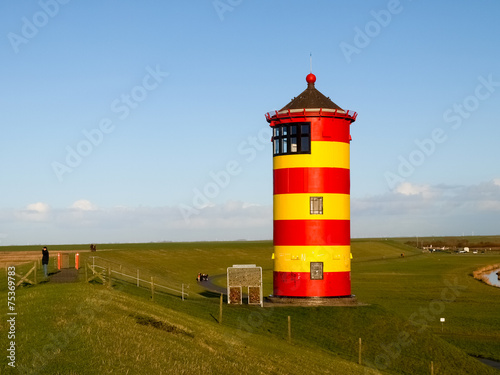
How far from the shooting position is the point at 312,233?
Result: 151 ft

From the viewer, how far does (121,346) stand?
78.7 feet

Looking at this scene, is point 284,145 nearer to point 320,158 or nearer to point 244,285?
point 320,158

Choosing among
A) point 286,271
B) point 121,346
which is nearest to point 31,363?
point 121,346

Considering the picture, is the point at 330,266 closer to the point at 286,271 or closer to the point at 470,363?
the point at 286,271

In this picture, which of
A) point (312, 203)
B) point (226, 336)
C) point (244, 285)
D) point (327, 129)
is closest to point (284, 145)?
point (327, 129)

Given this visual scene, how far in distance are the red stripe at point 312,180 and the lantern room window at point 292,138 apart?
4.58ft

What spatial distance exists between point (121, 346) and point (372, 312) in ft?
79.3

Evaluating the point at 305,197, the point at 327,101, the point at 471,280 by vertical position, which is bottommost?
the point at 471,280

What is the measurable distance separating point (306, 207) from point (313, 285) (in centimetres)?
551

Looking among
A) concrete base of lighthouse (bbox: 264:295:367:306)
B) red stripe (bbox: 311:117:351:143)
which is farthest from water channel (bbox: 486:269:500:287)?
red stripe (bbox: 311:117:351:143)

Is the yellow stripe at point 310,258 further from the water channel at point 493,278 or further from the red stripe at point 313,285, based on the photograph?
the water channel at point 493,278

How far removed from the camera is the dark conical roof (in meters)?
47.4

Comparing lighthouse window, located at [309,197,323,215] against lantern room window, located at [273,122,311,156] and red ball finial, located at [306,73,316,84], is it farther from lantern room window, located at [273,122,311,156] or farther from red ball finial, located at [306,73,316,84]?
red ball finial, located at [306,73,316,84]

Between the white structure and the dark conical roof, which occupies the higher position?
the dark conical roof
